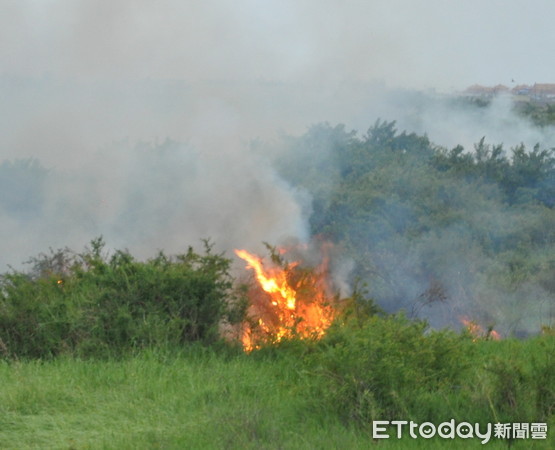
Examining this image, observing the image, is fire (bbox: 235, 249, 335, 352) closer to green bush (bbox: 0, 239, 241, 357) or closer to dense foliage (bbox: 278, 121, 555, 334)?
green bush (bbox: 0, 239, 241, 357)

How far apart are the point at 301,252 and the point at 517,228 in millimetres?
5459

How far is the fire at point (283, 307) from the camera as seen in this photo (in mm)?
7426

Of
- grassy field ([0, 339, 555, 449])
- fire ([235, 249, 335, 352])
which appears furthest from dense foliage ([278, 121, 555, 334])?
grassy field ([0, 339, 555, 449])

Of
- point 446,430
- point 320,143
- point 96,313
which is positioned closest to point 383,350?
point 446,430

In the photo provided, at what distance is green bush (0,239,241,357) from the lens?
7145mm

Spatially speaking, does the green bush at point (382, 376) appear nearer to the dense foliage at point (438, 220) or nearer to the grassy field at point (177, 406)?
the grassy field at point (177, 406)

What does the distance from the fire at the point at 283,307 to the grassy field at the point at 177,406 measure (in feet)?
1.73

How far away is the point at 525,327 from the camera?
14.1 metres

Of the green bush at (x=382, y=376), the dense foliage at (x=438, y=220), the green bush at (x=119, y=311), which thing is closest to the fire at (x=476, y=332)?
the dense foliage at (x=438, y=220)

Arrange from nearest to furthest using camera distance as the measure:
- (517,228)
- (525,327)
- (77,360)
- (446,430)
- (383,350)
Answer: (446,430) < (383,350) < (77,360) < (525,327) < (517,228)

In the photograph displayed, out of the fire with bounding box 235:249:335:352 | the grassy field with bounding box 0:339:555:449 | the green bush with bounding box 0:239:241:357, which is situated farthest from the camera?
the fire with bounding box 235:249:335:352

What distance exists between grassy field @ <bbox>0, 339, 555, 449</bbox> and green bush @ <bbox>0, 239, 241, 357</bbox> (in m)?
0.32

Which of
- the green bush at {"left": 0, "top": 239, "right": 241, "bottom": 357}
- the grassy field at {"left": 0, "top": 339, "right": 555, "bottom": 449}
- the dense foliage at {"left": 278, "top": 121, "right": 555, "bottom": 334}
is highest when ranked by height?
the dense foliage at {"left": 278, "top": 121, "right": 555, "bottom": 334}

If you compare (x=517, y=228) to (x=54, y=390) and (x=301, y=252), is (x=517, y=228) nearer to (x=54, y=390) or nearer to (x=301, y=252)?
(x=301, y=252)
